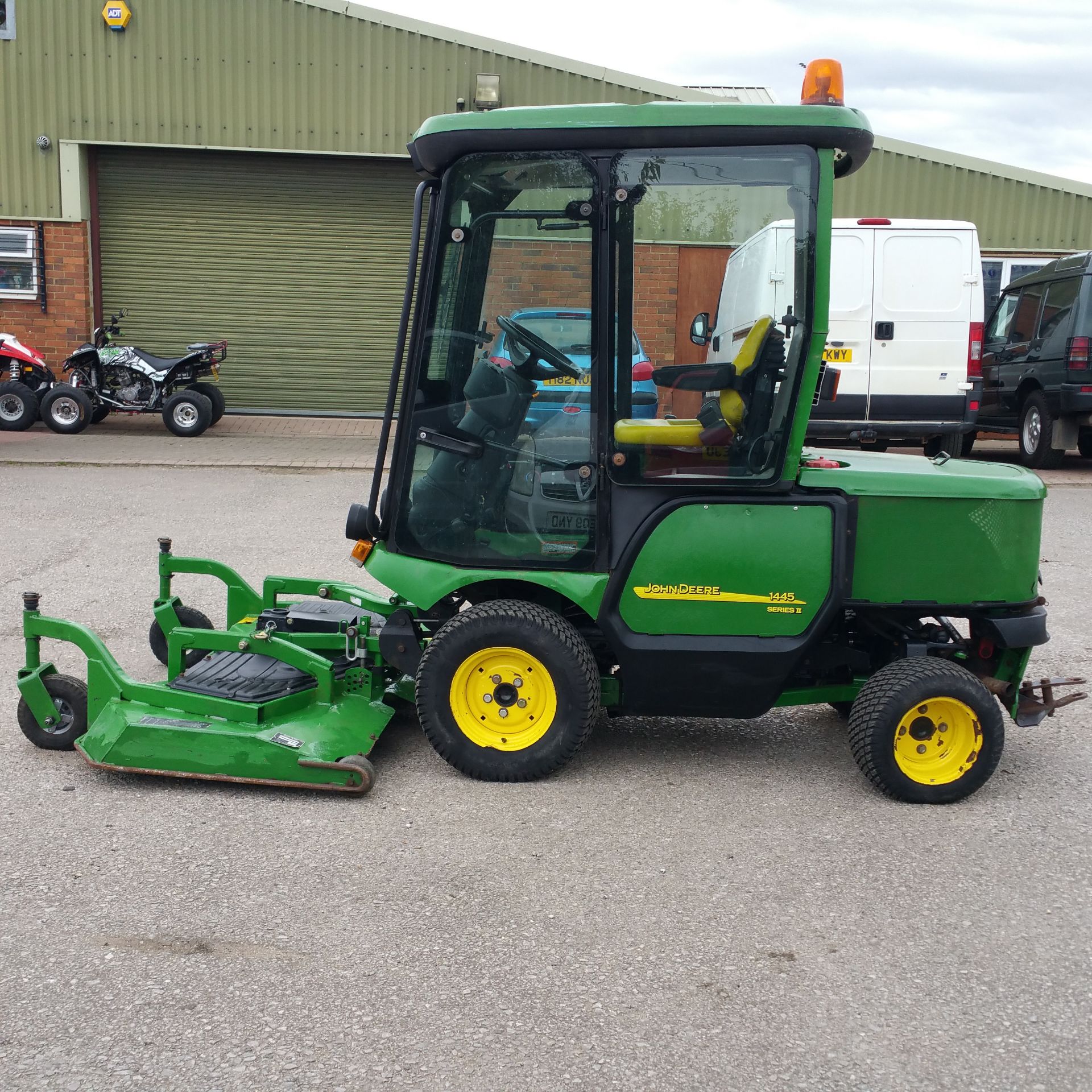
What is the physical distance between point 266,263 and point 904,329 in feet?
29.8

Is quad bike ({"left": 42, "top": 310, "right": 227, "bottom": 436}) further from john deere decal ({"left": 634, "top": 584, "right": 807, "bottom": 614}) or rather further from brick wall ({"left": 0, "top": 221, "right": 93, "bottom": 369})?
john deere decal ({"left": 634, "top": 584, "right": 807, "bottom": 614})

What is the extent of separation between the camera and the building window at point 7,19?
15.2 m

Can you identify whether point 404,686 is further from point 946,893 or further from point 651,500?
point 946,893

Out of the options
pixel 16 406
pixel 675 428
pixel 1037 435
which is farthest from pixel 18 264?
pixel 675 428

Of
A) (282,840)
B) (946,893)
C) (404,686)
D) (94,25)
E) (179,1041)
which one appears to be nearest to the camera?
(179,1041)

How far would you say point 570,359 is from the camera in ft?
13.9

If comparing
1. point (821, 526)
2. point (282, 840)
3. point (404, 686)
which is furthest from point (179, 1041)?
point (821, 526)

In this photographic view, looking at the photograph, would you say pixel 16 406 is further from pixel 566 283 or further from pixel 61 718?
pixel 566 283

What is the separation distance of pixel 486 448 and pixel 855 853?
6.21ft

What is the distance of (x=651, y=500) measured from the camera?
428 cm

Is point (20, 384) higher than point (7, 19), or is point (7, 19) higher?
point (7, 19)

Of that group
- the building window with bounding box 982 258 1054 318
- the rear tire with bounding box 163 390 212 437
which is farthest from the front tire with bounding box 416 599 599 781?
the building window with bounding box 982 258 1054 318

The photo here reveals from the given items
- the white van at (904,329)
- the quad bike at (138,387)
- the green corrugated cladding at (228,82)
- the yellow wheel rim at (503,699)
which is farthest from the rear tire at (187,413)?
the yellow wheel rim at (503,699)

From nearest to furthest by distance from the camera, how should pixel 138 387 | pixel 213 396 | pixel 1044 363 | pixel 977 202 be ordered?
pixel 1044 363, pixel 138 387, pixel 213 396, pixel 977 202
